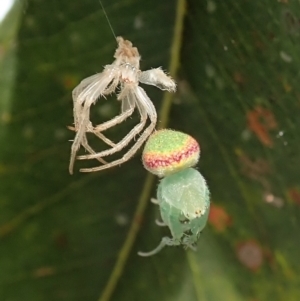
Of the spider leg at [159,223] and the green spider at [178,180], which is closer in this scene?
the green spider at [178,180]

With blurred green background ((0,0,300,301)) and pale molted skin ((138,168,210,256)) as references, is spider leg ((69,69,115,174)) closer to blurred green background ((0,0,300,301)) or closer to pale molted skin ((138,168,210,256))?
blurred green background ((0,0,300,301))

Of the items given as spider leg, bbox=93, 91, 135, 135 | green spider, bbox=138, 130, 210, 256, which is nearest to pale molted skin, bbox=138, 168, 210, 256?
green spider, bbox=138, 130, 210, 256

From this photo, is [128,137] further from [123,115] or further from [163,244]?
[163,244]

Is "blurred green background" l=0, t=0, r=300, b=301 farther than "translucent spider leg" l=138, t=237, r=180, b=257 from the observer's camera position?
No

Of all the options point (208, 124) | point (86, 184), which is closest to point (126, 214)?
point (86, 184)

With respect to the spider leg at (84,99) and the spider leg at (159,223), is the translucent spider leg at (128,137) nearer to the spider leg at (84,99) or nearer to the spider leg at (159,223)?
the spider leg at (84,99)

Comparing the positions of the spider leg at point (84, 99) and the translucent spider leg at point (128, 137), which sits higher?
the spider leg at point (84, 99)

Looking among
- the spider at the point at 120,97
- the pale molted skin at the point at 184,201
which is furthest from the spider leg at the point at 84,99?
the pale molted skin at the point at 184,201
